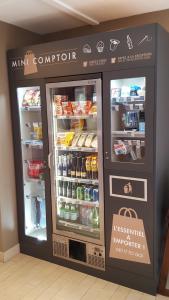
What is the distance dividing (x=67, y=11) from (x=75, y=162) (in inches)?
55.0

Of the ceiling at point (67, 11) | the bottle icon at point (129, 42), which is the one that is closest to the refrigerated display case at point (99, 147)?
the bottle icon at point (129, 42)

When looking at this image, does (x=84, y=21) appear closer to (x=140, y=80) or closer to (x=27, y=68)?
(x=27, y=68)

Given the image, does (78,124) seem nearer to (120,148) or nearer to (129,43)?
(120,148)

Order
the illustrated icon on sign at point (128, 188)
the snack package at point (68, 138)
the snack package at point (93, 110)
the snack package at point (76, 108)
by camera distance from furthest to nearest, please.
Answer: the snack package at point (68, 138), the snack package at point (76, 108), the snack package at point (93, 110), the illustrated icon on sign at point (128, 188)

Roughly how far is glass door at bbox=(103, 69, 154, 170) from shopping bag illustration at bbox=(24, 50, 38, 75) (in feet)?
2.56

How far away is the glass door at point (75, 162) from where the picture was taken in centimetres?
266

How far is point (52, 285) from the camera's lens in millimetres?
2629

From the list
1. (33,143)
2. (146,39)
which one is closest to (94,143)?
(33,143)

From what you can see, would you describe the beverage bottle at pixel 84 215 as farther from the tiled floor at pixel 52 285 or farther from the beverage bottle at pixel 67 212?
the tiled floor at pixel 52 285

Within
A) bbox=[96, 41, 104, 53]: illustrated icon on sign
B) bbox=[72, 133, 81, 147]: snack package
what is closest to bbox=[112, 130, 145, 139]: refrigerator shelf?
bbox=[72, 133, 81, 147]: snack package

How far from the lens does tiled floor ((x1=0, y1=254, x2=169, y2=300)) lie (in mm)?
2463

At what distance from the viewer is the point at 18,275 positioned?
110 inches

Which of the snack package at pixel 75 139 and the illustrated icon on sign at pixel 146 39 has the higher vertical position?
the illustrated icon on sign at pixel 146 39

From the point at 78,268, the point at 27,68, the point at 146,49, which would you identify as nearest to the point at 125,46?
the point at 146,49
